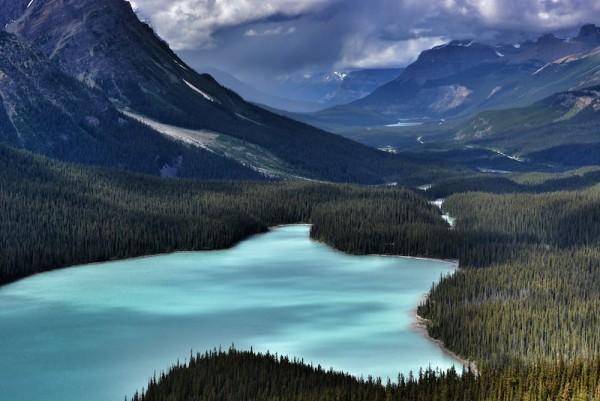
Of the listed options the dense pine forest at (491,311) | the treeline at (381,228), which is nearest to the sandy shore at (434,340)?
the dense pine forest at (491,311)

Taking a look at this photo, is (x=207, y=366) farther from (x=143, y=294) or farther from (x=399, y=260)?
(x=399, y=260)

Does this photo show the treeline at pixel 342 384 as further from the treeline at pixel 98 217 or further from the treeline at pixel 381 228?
the treeline at pixel 381 228

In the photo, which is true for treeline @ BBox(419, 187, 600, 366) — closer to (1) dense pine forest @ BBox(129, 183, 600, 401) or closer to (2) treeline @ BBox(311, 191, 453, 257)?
(1) dense pine forest @ BBox(129, 183, 600, 401)

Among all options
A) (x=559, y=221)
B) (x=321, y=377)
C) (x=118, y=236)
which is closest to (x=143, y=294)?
(x=118, y=236)

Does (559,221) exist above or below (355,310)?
above

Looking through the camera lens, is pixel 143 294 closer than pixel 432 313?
No

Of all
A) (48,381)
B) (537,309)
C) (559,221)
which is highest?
(559,221)

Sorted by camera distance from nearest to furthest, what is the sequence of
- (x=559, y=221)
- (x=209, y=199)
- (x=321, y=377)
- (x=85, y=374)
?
(x=321, y=377)
(x=85, y=374)
(x=559, y=221)
(x=209, y=199)
